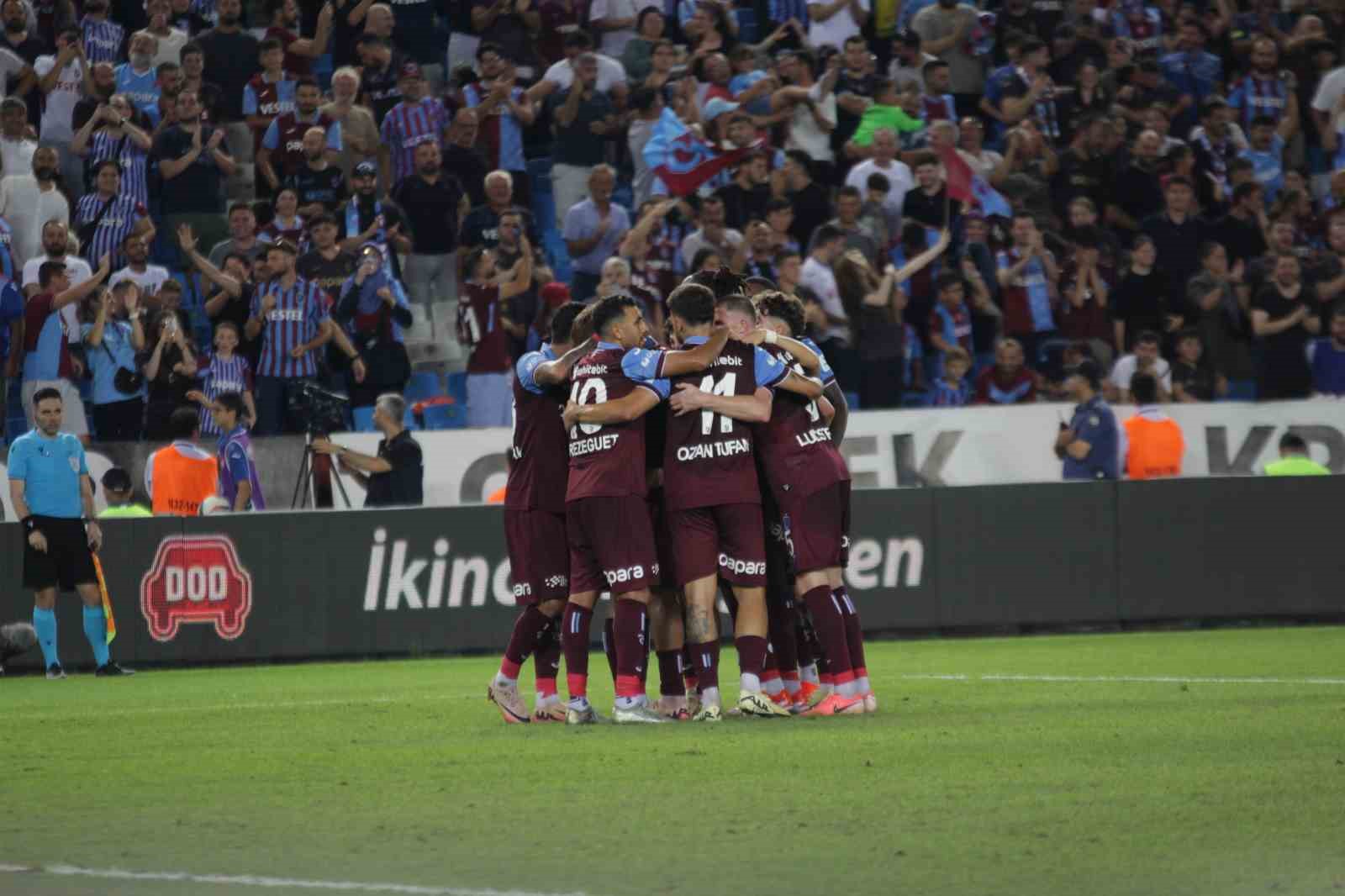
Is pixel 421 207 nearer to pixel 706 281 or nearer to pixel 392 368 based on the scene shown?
pixel 392 368

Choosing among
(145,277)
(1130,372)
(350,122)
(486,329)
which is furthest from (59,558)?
(1130,372)

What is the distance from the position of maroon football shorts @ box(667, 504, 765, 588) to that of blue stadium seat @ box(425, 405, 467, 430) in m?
9.61

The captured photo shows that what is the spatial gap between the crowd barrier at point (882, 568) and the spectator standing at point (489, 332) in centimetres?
184

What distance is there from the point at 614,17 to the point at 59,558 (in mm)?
10111

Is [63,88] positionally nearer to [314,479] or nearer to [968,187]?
[314,479]

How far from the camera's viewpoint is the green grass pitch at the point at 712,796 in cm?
696

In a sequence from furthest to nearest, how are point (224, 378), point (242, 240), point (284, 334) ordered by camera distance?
point (242, 240) < point (284, 334) < point (224, 378)

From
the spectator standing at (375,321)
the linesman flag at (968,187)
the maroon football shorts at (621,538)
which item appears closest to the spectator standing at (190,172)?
the spectator standing at (375,321)

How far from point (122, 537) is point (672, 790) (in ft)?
35.9

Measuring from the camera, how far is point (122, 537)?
1883 centimetres

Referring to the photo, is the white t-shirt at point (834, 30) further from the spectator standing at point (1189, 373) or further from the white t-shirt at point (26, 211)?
the white t-shirt at point (26, 211)

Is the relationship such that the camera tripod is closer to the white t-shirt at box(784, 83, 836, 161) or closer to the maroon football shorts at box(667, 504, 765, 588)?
the white t-shirt at box(784, 83, 836, 161)

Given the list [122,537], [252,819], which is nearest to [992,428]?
[122,537]

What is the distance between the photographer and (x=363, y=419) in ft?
68.2
